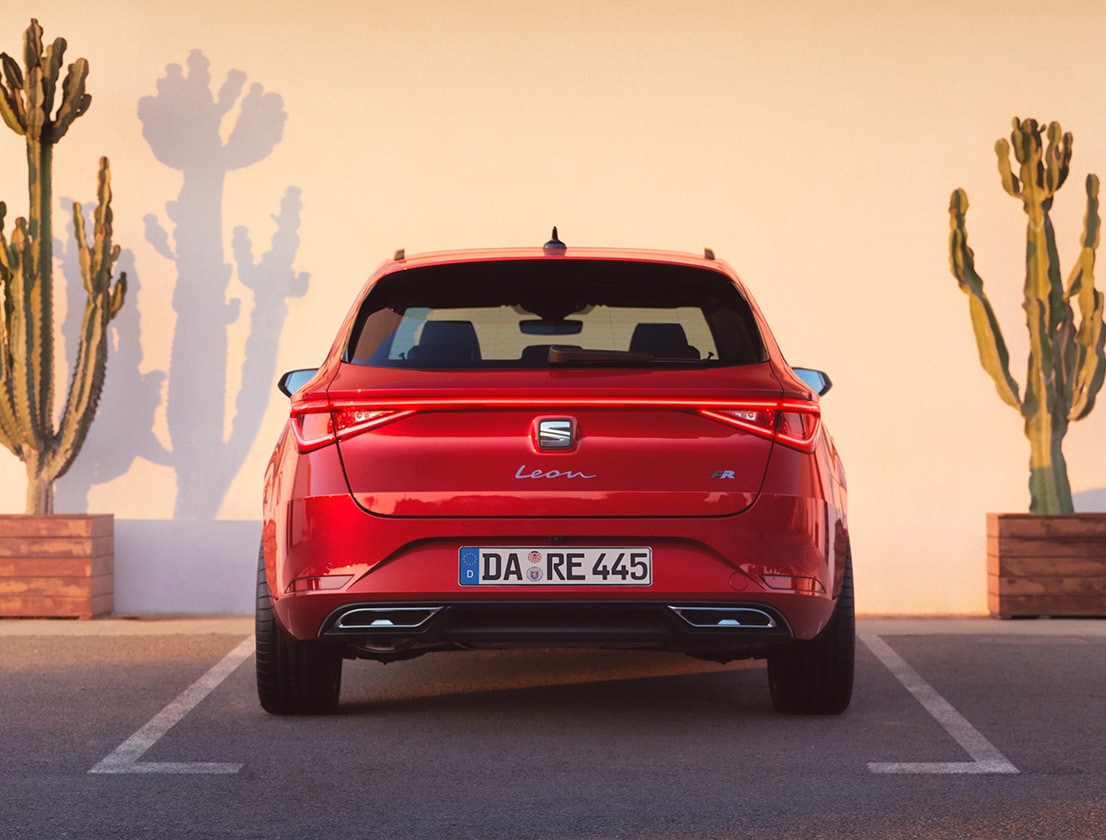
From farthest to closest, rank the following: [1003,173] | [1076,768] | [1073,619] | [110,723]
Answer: [1003,173] → [1073,619] → [110,723] → [1076,768]

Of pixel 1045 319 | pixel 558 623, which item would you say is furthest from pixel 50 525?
pixel 1045 319

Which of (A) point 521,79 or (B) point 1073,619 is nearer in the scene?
(B) point 1073,619

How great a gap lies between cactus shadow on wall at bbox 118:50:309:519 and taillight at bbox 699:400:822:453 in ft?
17.9

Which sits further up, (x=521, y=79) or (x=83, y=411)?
(x=521, y=79)

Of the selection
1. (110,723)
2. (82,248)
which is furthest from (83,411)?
(110,723)

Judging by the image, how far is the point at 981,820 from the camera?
3783 millimetres

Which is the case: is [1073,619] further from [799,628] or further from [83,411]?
[83,411]

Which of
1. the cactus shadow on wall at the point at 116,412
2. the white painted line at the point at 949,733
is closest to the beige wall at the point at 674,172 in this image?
the cactus shadow on wall at the point at 116,412

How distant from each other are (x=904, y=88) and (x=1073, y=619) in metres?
3.32

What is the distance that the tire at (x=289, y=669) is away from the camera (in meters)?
4.94

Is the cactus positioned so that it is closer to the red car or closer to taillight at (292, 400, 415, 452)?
the red car

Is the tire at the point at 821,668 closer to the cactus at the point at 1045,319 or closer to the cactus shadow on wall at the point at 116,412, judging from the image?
the cactus at the point at 1045,319

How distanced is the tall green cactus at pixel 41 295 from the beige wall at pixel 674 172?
0.46m

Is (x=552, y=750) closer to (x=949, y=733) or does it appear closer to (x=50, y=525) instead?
(x=949, y=733)
